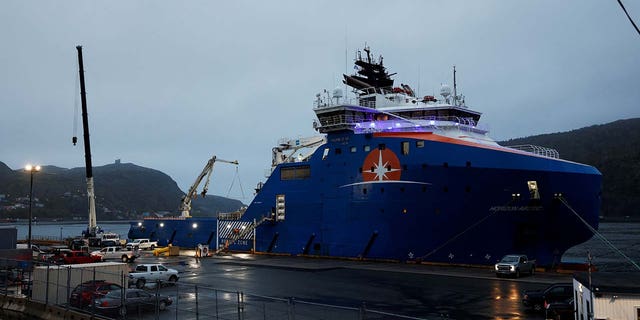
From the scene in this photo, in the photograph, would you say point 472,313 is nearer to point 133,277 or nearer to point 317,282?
point 317,282

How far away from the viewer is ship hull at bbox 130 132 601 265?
25.9 meters

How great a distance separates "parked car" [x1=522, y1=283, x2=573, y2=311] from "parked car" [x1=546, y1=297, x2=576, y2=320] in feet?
3.60

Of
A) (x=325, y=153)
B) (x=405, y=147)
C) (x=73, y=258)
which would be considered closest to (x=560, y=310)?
(x=405, y=147)

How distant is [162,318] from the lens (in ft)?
51.6

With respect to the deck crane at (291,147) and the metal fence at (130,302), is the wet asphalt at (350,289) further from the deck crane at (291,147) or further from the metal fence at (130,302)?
the deck crane at (291,147)

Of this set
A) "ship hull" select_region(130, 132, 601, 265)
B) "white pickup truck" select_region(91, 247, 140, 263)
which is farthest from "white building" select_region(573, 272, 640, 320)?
"white pickup truck" select_region(91, 247, 140, 263)

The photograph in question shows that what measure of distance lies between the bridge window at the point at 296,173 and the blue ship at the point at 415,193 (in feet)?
0.28

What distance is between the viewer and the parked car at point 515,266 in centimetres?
2348

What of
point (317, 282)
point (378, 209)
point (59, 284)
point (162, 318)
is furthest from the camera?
point (378, 209)

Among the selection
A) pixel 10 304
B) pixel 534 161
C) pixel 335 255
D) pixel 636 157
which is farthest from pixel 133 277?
pixel 636 157

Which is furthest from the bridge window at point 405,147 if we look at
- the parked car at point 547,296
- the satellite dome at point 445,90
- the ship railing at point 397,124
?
the parked car at point 547,296

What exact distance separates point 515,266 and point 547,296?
24.0 ft

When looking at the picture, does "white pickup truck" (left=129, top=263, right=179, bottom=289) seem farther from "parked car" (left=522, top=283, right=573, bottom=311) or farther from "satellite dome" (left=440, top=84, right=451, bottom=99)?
"satellite dome" (left=440, top=84, right=451, bottom=99)

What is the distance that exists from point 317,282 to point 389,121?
43.5ft
